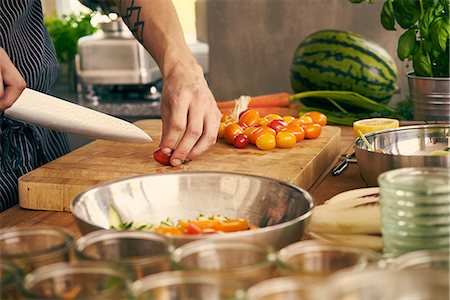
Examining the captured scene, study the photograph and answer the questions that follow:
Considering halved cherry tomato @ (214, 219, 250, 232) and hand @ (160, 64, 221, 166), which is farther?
hand @ (160, 64, 221, 166)

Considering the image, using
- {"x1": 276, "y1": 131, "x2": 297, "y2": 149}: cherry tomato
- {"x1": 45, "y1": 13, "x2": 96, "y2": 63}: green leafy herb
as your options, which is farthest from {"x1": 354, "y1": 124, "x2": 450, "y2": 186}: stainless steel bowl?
{"x1": 45, "y1": 13, "x2": 96, "y2": 63}: green leafy herb

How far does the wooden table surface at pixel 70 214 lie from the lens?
1.65 m

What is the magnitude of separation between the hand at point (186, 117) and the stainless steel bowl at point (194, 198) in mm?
462

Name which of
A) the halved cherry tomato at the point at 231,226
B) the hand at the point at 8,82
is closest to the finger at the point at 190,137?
the hand at the point at 8,82

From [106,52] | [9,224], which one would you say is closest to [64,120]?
[9,224]

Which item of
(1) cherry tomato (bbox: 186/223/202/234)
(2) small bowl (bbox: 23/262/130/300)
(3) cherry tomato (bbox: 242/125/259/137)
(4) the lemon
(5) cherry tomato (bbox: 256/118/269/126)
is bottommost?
(5) cherry tomato (bbox: 256/118/269/126)

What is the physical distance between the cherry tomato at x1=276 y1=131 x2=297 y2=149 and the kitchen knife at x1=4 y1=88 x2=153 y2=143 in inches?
15.2

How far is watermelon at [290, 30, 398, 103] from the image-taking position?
288 cm

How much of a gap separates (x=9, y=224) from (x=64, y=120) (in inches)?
11.3

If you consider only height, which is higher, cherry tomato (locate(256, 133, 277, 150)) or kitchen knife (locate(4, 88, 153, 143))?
kitchen knife (locate(4, 88, 153, 143))

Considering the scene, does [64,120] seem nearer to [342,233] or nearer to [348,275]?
[342,233]

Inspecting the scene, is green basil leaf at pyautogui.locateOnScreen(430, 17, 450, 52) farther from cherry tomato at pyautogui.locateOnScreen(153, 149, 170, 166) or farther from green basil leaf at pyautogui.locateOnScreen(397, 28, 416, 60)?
cherry tomato at pyautogui.locateOnScreen(153, 149, 170, 166)

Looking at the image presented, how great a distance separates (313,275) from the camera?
32.4 inches

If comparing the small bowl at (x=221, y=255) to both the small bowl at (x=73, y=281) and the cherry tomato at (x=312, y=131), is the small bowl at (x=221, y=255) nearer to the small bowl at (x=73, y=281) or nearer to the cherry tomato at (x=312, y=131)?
the small bowl at (x=73, y=281)
